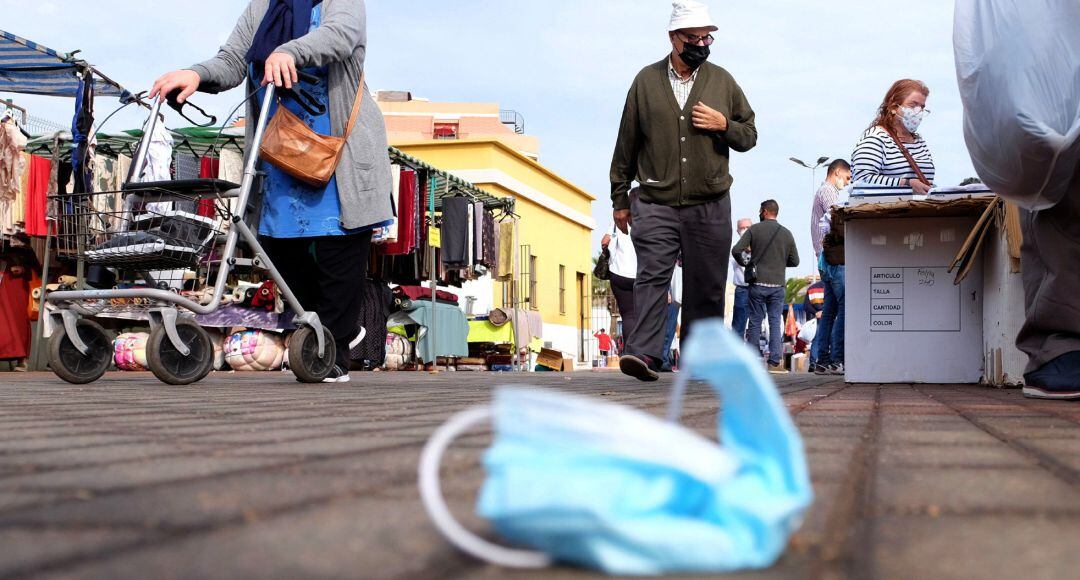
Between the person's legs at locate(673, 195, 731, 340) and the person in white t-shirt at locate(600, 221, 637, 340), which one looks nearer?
the person's legs at locate(673, 195, 731, 340)

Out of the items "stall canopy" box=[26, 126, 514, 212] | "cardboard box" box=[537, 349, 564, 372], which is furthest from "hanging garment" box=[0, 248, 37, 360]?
"cardboard box" box=[537, 349, 564, 372]

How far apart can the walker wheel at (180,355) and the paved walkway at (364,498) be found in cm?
200

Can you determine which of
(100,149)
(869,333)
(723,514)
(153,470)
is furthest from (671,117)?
(100,149)

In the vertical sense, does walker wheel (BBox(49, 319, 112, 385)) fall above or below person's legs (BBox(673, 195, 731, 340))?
below

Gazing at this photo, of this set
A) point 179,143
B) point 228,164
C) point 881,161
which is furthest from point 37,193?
point 881,161

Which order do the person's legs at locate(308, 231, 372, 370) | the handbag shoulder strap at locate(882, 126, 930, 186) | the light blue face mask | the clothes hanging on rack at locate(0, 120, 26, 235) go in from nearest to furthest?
the light blue face mask < the person's legs at locate(308, 231, 372, 370) < the handbag shoulder strap at locate(882, 126, 930, 186) < the clothes hanging on rack at locate(0, 120, 26, 235)

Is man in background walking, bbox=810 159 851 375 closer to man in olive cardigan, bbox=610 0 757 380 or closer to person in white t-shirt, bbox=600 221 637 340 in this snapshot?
person in white t-shirt, bbox=600 221 637 340

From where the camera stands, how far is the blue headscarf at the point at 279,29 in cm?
557

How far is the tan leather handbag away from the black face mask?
78.6 inches

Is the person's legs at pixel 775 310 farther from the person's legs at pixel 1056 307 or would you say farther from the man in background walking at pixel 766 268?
the person's legs at pixel 1056 307

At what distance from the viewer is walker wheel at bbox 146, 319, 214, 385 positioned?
5031 mm

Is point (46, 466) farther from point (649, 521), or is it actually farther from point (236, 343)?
point (236, 343)

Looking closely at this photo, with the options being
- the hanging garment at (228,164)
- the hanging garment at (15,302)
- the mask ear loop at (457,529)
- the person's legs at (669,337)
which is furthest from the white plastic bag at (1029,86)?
the hanging garment at (15,302)

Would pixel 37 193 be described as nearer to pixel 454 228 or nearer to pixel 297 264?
pixel 454 228
